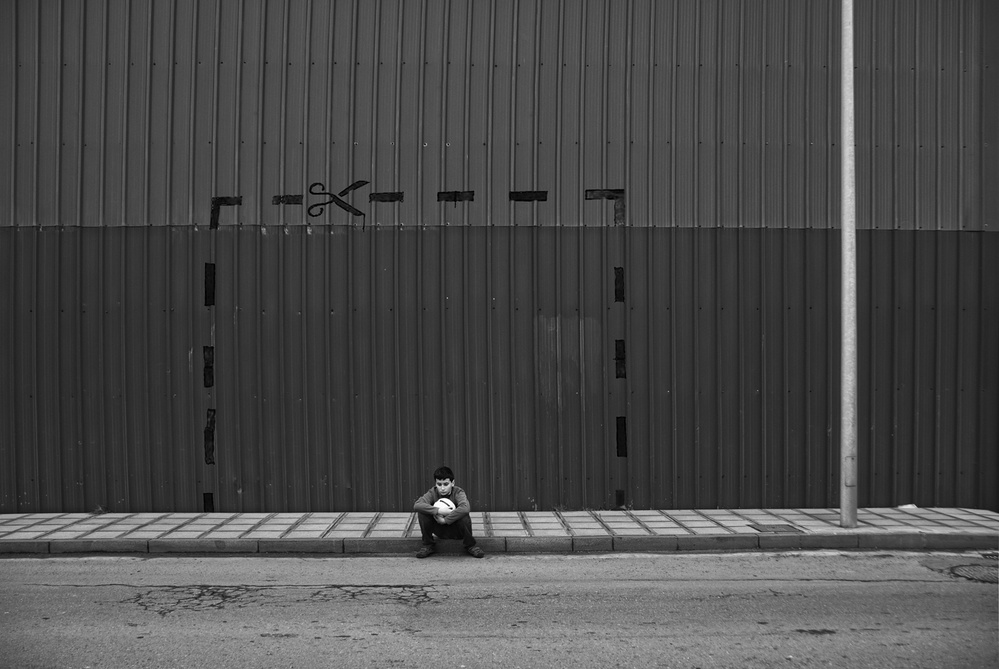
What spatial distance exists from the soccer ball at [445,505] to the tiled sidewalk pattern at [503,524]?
0.61 m

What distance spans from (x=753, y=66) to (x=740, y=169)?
1.28m

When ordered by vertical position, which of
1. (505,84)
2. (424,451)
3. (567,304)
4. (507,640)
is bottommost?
(507,640)

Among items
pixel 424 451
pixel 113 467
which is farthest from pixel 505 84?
pixel 113 467

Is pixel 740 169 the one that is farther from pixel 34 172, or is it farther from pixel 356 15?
pixel 34 172

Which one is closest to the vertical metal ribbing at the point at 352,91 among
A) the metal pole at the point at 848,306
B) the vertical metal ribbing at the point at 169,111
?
the vertical metal ribbing at the point at 169,111

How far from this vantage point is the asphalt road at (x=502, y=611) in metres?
5.09

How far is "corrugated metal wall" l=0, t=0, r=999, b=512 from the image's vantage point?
9867 millimetres

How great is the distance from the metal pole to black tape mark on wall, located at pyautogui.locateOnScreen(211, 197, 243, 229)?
22.5ft

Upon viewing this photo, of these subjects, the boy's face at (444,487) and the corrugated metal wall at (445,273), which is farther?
the corrugated metal wall at (445,273)

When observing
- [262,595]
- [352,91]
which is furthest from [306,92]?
[262,595]

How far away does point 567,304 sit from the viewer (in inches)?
393

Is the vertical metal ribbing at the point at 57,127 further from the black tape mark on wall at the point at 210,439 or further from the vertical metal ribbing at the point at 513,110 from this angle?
the vertical metal ribbing at the point at 513,110

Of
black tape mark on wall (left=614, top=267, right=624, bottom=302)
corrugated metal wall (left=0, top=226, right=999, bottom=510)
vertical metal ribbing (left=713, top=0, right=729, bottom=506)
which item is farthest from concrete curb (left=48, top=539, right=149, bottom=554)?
vertical metal ribbing (left=713, top=0, right=729, bottom=506)

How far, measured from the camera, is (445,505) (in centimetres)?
792
